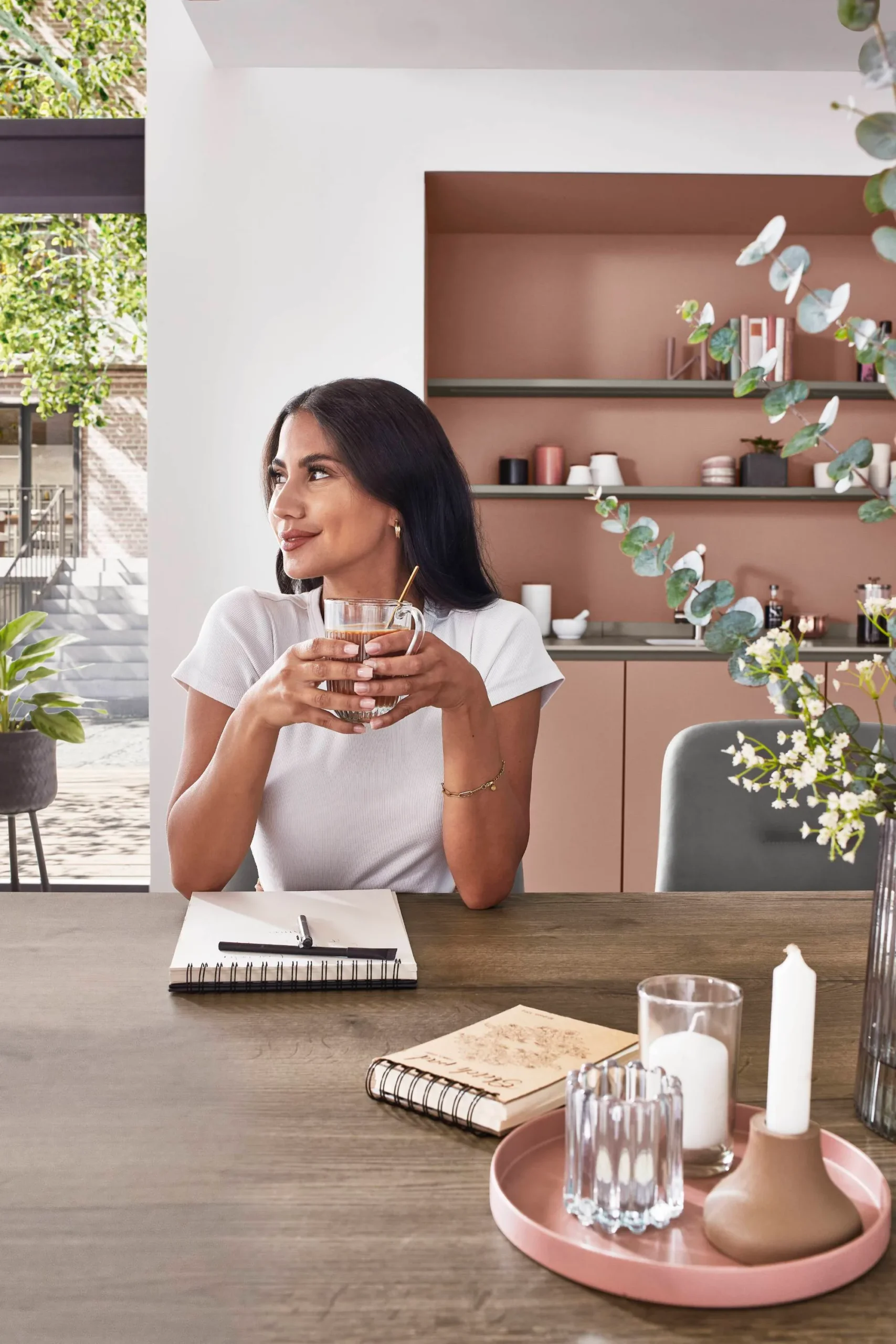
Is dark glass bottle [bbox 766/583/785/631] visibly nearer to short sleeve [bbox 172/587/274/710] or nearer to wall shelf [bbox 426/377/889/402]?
wall shelf [bbox 426/377/889/402]

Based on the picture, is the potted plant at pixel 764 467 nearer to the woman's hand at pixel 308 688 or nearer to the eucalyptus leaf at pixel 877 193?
the woman's hand at pixel 308 688

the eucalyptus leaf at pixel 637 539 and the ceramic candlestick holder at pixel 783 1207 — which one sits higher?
the eucalyptus leaf at pixel 637 539

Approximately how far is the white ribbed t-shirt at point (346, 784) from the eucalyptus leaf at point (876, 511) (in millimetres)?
876

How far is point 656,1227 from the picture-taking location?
0.64m

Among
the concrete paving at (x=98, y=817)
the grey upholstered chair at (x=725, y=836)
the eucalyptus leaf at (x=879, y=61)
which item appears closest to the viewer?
the eucalyptus leaf at (x=879, y=61)

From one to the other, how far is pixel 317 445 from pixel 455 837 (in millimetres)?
573

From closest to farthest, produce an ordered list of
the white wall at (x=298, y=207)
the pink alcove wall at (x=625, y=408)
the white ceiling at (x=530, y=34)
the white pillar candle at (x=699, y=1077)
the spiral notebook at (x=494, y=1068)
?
the white pillar candle at (x=699, y=1077)
the spiral notebook at (x=494, y=1068)
the white ceiling at (x=530, y=34)
the white wall at (x=298, y=207)
the pink alcove wall at (x=625, y=408)

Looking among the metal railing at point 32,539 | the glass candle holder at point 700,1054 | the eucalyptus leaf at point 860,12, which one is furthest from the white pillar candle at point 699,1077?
the metal railing at point 32,539

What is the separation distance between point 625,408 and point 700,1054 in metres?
3.57

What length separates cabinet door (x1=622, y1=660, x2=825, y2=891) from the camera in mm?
3494

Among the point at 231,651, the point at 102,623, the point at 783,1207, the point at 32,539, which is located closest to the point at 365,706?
the point at 231,651

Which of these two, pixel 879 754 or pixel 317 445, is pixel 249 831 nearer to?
pixel 317 445

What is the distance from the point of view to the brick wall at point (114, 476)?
7973mm

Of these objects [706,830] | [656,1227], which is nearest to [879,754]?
[656,1227]
